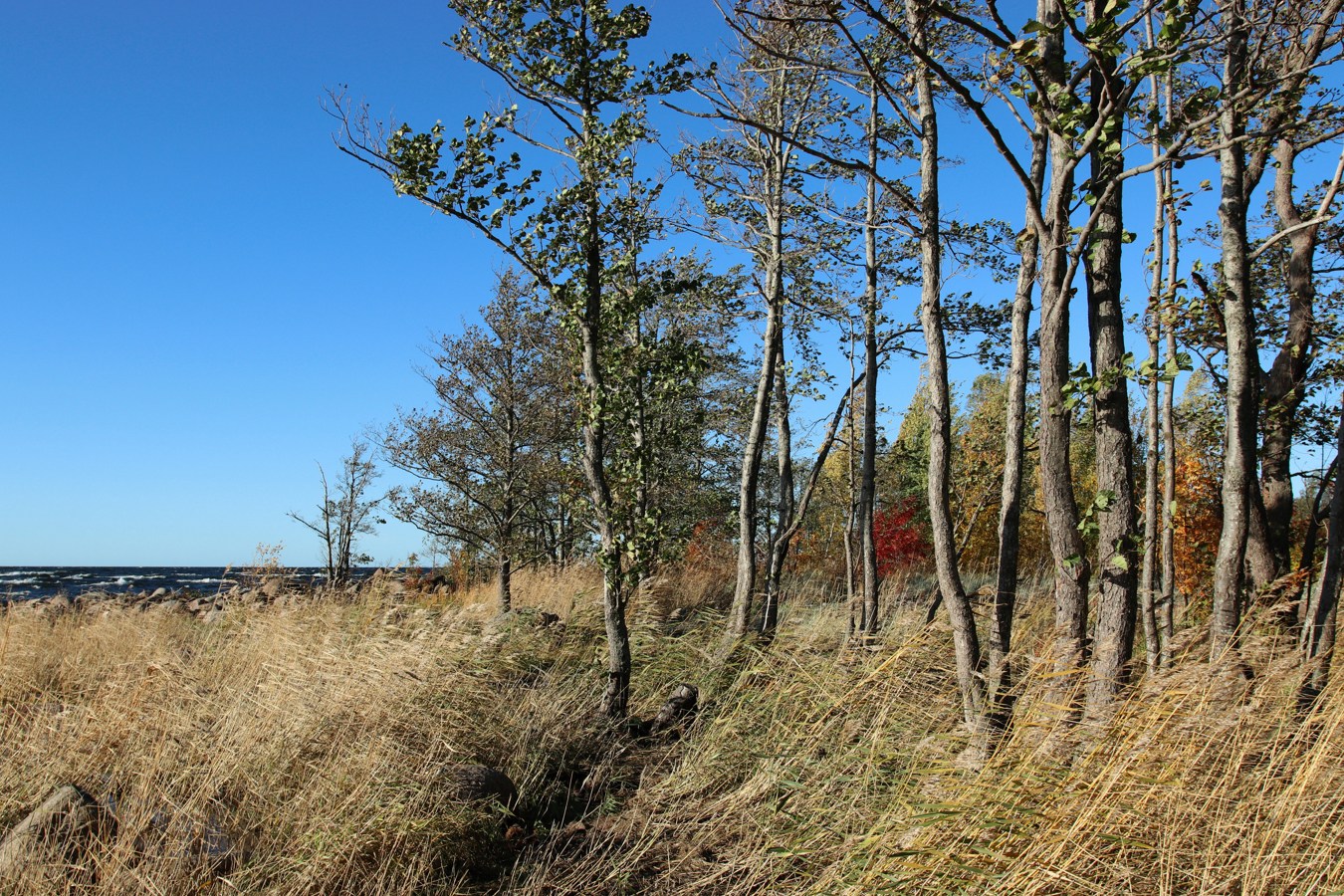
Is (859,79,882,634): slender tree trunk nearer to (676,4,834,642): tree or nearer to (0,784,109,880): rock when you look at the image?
(676,4,834,642): tree

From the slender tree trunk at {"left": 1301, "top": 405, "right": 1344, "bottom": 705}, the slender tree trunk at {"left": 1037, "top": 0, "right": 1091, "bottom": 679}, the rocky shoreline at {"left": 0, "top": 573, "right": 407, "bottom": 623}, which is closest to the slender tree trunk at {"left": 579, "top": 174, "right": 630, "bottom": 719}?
the slender tree trunk at {"left": 1037, "top": 0, "right": 1091, "bottom": 679}

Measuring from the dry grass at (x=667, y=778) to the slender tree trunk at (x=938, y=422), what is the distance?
0.29 m

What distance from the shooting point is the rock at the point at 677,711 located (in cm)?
604

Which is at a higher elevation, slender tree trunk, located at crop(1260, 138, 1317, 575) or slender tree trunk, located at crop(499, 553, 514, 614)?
slender tree trunk, located at crop(1260, 138, 1317, 575)

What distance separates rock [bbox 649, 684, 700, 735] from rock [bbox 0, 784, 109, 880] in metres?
3.31

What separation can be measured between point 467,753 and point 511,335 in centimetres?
813

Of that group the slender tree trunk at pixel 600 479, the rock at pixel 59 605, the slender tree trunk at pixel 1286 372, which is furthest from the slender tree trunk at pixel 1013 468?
the rock at pixel 59 605

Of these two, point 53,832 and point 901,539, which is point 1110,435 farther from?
point 901,539

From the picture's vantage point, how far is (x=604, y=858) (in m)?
4.05

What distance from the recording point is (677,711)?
6.18m

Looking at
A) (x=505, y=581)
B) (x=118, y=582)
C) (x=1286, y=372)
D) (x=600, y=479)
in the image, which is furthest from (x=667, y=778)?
(x=118, y=582)

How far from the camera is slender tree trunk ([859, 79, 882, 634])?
9.01 meters

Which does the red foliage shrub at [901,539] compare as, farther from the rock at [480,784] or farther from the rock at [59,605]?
the rock at [480,784]

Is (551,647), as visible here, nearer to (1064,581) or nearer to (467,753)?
(467,753)
